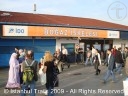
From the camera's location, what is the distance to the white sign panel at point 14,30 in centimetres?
2246

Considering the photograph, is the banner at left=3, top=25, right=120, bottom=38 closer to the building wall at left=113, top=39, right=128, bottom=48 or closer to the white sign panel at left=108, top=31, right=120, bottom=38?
the white sign panel at left=108, top=31, right=120, bottom=38

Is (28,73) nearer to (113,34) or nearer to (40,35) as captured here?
(40,35)

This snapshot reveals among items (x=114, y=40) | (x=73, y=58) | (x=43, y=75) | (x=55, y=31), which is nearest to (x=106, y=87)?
(x=43, y=75)

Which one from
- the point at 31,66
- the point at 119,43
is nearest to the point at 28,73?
the point at 31,66

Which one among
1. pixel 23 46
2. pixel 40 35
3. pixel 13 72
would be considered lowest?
pixel 13 72

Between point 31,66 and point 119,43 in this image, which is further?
point 119,43

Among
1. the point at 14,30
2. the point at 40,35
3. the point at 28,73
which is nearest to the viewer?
the point at 28,73

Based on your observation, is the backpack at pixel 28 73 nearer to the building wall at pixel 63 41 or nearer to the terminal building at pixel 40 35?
the terminal building at pixel 40 35

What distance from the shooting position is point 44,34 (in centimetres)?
2495

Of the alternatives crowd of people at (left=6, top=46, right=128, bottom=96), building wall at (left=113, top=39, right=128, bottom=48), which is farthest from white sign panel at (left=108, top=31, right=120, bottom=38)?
crowd of people at (left=6, top=46, right=128, bottom=96)

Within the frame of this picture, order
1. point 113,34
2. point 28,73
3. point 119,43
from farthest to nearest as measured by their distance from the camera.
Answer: point 119,43 < point 113,34 < point 28,73

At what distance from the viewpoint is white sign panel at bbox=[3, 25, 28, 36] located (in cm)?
2246

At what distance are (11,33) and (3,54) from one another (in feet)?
9.31

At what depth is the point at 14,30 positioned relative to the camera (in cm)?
2291
